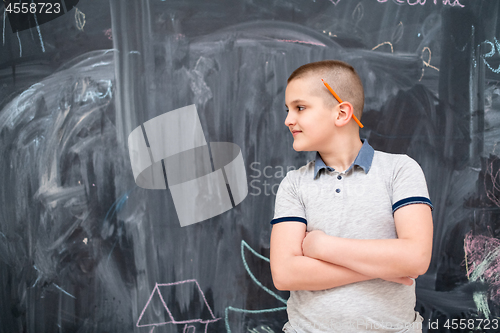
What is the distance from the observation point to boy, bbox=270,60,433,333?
0.78 metres

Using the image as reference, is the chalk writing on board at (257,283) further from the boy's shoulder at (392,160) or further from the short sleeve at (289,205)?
the boy's shoulder at (392,160)

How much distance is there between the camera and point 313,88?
86 cm

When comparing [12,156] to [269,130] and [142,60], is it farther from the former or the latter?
[269,130]

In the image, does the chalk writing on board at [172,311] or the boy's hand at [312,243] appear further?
the chalk writing on board at [172,311]

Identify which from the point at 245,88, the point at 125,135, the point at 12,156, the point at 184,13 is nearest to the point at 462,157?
the point at 245,88

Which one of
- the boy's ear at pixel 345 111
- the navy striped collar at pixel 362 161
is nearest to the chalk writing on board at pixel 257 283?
the navy striped collar at pixel 362 161

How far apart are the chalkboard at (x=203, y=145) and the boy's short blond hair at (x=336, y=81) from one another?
0.48 m

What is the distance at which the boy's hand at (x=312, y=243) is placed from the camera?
2.61 ft

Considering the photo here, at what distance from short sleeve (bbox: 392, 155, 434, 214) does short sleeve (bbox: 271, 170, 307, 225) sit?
0.76 feet

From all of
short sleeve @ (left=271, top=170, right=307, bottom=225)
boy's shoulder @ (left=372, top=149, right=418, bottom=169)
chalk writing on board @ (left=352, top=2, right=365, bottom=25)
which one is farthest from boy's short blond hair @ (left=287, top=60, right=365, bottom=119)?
chalk writing on board @ (left=352, top=2, right=365, bottom=25)

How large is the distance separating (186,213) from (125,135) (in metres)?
0.40

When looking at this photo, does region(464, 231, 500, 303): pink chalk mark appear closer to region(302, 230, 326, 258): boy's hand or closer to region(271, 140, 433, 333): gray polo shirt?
region(271, 140, 433, 333): gray polo shirt

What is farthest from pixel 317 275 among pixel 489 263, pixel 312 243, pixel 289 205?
pixel 489 263

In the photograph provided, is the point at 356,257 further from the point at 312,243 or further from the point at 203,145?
the point at 203,145
